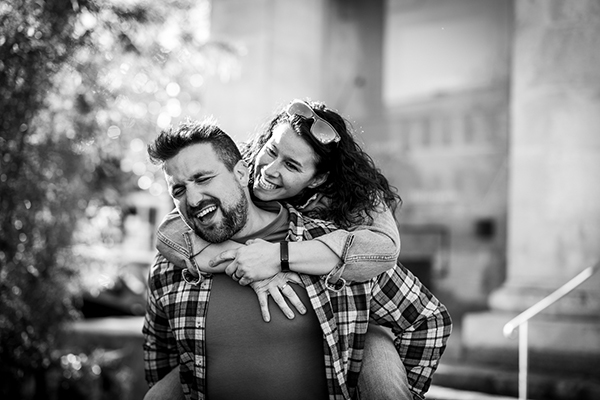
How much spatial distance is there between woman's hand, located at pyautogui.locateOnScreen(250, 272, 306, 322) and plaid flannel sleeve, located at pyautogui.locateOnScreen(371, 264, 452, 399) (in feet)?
1.10

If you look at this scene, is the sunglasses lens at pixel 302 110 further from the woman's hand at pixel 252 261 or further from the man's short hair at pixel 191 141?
the woman's hand at pixel 252 261

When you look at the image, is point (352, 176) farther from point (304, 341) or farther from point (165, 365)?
point (165, 365)

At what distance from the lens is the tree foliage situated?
385 cm

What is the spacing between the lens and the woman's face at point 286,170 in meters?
2.81

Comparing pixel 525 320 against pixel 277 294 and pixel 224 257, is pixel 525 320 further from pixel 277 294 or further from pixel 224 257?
pixel 224 257

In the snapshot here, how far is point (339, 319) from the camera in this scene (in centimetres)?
252

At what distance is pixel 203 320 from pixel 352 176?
89 centimetres

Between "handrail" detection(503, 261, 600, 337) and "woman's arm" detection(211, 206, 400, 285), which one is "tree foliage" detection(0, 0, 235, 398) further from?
"handrail" detection(503, 261, 600, 337)

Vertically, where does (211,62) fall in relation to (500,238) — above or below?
above

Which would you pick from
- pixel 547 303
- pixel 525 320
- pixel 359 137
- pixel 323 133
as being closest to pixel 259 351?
pixel 323 133

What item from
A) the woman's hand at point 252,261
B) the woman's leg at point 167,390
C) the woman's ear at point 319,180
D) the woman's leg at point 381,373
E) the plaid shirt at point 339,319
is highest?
the woman's ear at point 319,180

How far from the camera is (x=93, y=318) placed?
357 inches

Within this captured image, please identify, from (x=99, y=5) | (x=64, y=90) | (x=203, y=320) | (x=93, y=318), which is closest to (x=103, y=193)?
(x=64, y=90)

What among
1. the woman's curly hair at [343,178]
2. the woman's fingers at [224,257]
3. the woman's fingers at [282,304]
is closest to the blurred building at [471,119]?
the woman's curly hair at [343,178]
